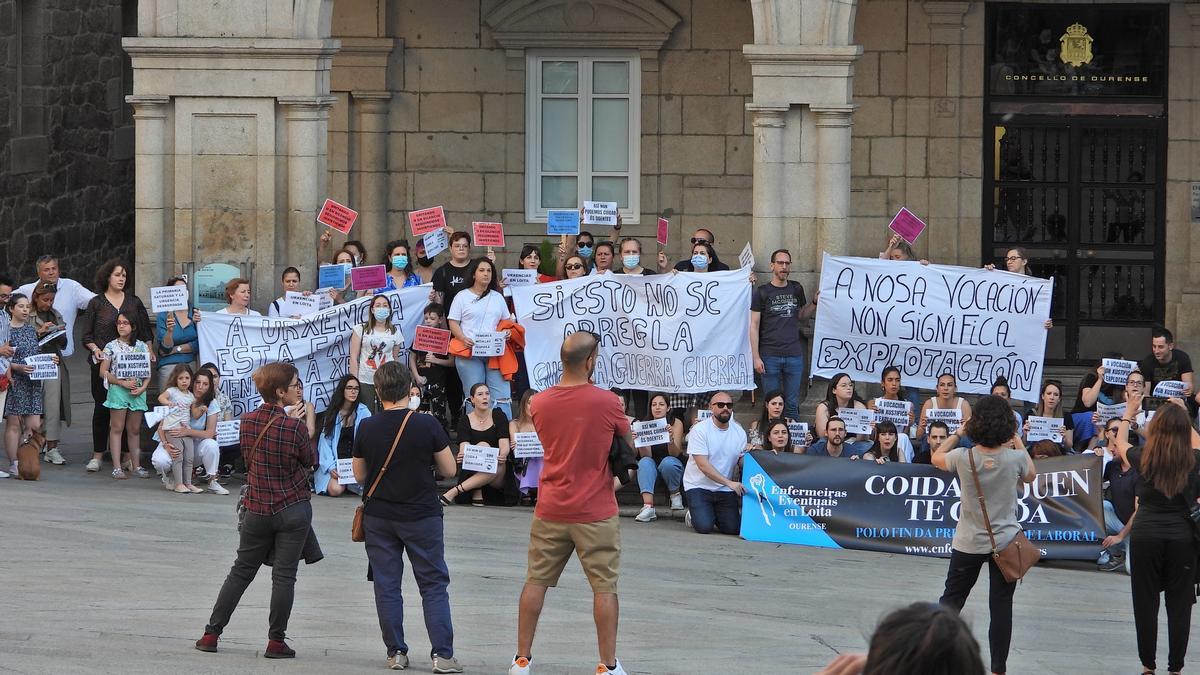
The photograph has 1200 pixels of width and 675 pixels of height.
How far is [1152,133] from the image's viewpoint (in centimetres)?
1873

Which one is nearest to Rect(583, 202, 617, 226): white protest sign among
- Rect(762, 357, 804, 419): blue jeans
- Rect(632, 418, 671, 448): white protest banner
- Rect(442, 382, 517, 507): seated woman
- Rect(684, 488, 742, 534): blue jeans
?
Rect(762, 357, 804, 419): blue jeans

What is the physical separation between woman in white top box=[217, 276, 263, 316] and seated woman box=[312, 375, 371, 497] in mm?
1122

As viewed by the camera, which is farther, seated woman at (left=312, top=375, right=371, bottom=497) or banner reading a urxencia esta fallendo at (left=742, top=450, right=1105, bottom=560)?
seated woman at (left=312, top=375, right=371, bottom=497)

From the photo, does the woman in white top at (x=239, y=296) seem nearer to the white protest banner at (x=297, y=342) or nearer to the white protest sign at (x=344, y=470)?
the white protest banner at (x=297, y=342)

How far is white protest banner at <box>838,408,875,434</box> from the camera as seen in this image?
13.5 meters

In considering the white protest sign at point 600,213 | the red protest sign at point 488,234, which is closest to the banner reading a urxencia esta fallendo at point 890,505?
the white protest sign at point 600,213

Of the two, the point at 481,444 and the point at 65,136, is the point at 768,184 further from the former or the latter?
the point at 65,136

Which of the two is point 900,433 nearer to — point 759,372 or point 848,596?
point 759,372

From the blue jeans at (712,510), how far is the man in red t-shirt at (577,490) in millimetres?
4984

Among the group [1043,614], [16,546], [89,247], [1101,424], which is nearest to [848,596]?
Result: [1043,614]

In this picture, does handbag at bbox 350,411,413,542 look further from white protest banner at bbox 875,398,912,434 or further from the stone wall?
the stone wall

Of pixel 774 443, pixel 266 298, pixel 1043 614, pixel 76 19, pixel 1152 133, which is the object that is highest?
pixel 76 19

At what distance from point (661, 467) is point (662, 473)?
5 centimetres

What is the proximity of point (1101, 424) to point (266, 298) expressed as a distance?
6.75 meters
